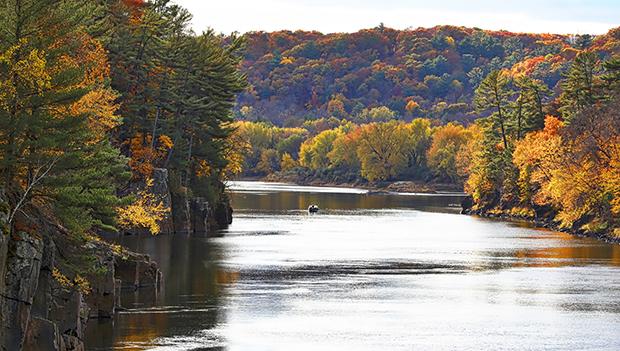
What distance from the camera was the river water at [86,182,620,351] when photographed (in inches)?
1917

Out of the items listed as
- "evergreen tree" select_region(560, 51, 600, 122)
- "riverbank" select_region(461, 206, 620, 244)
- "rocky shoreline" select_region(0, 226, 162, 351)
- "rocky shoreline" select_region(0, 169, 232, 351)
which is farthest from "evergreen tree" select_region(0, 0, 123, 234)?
"evergreen tree" select_region(560, 51, 600, 122)

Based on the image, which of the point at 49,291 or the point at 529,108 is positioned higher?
the point at 529,108

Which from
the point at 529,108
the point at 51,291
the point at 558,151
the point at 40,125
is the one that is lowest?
the point at 51,291

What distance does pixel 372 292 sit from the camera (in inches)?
2514

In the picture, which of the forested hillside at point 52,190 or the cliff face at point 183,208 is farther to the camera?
the cliff face at point 183,208

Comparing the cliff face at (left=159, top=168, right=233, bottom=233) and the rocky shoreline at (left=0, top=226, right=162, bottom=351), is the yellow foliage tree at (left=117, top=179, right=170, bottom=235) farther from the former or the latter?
the rocky shoreline at (left=0, top=226, right=162, bottom=351)

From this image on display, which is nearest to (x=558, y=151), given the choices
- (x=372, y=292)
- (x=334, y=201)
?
(x=334, y=201)

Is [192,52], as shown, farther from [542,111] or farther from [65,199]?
[65,199]

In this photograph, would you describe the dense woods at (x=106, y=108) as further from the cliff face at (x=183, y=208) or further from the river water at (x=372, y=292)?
the river water at (x=372, y=292)

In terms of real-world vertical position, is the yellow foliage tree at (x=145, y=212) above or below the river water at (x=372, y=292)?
above

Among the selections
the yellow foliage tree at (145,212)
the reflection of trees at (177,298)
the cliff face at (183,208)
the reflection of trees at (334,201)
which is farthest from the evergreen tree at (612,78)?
the reflection of trees at (177,298)

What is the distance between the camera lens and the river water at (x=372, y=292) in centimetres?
4869

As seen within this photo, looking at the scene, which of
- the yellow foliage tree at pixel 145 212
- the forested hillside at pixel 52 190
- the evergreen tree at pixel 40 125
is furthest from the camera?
the yellow foliage tree at pixel 145 212

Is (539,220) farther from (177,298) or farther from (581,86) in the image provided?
(177,298)
